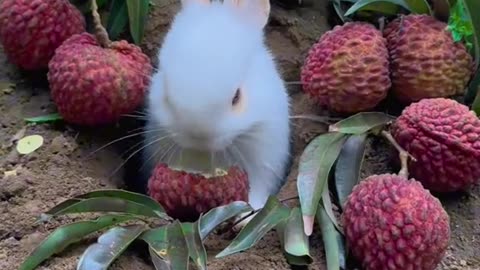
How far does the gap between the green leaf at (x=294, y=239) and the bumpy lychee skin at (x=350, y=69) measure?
1.07 feet

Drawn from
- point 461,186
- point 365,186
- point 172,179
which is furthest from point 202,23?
point 461,186

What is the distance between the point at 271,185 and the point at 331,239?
39 cm

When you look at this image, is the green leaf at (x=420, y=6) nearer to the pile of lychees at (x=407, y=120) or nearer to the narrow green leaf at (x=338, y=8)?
the pile of lychees at (x=407, y=120)

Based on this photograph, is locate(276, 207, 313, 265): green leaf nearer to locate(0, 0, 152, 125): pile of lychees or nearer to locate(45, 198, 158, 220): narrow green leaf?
locate(45, 198, 158, 220): narrow green leaf

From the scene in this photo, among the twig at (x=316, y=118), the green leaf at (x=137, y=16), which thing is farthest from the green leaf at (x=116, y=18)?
the twig at (x=316, y=118)

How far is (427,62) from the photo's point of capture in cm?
176

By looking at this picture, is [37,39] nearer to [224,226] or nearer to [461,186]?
[224,226]

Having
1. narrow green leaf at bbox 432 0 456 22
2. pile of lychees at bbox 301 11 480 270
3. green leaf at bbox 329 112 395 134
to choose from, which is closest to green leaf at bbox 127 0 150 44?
pile of lychees at bbox 301 11 480 270


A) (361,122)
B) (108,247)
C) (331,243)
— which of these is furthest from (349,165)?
(108,247)

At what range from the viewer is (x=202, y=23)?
1.69 metres

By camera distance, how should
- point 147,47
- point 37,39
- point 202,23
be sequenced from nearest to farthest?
point 202,23 → point 37,39 → point 147,47

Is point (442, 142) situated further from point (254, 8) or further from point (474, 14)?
point (254, 8)

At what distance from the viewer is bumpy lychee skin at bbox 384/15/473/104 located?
5.80 ft

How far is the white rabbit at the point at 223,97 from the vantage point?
5.13 ft
